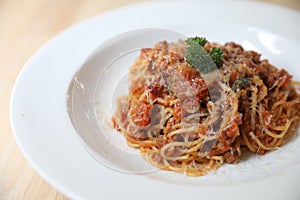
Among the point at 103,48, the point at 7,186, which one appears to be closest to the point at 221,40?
the point at 103,48

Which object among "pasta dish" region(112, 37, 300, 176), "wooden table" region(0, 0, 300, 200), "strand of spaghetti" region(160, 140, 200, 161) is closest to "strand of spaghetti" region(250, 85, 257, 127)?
"pasta dish" region(112, 37, 300, 176)

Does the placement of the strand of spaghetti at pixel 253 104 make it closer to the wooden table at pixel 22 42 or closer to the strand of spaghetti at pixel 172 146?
the strand of spaghetti at pixel 172 146

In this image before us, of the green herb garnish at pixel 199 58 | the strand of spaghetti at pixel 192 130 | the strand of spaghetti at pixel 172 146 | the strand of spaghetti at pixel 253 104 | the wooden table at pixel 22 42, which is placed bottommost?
the wooden table at pixel 22 42

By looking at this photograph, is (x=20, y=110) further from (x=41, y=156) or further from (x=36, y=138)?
(x=41, y=156)

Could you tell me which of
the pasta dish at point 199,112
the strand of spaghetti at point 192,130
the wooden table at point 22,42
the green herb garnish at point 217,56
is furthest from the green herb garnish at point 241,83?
the wooden table at point 22,42

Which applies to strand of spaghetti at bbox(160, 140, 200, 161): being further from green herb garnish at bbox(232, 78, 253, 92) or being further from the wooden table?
the wooden table

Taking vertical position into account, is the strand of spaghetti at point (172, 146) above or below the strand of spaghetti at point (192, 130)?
below

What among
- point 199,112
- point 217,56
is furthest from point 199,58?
point 199,112
